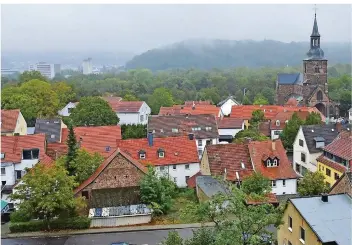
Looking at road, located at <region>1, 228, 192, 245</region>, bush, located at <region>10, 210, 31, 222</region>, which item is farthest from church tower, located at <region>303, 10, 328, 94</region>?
bush, located at <region>10, 210, 31, 222</region>

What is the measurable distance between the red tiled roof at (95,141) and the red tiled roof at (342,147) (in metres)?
20.8

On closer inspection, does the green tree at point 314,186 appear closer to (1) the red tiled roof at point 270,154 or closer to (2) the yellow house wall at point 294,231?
(1) the red tiled roof at point 270,154

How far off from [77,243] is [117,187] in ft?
21.1

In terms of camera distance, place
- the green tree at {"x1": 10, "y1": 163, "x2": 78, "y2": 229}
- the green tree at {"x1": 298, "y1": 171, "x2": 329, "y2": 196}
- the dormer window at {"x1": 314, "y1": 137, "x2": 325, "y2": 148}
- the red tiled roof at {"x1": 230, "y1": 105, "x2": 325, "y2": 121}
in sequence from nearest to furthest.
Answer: the green tree at {"x1": 10, "y1": 163, "x2": 78, "y2": 229} → the green tree at {"x1": 298, "y1": 171, "x2": 329, "y2": 196} → the dormer window at {"x1": 314, "y1": 137, "x2": 325, "y2": 148} → the red tiled roof at {"x1": 230, "y1": 105, "x2": 325, "y2": 121}

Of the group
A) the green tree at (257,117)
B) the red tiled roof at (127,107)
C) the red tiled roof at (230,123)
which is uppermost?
the red tiled roof at (127,107)

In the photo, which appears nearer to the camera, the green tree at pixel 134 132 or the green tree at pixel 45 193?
the green tree at pixel 45 193

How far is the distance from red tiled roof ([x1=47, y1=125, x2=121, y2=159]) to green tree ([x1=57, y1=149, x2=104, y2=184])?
274 inches

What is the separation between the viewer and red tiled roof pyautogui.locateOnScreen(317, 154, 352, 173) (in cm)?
3969

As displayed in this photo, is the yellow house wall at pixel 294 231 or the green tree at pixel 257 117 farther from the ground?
the green tree at pixel 257 117

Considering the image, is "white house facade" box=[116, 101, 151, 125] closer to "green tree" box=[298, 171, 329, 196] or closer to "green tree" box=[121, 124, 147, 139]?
"green tree" box=[121, 124, 147, 139]

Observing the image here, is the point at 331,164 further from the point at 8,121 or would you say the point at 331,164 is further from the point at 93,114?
Answer: the point at 8,121

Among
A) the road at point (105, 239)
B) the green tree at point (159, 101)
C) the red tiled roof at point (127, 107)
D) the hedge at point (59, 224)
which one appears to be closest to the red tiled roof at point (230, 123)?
the red tiled roof at point (127, 107)

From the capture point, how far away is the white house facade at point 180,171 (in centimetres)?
4422

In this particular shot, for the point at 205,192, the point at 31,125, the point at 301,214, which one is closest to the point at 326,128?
the point at 205,192
